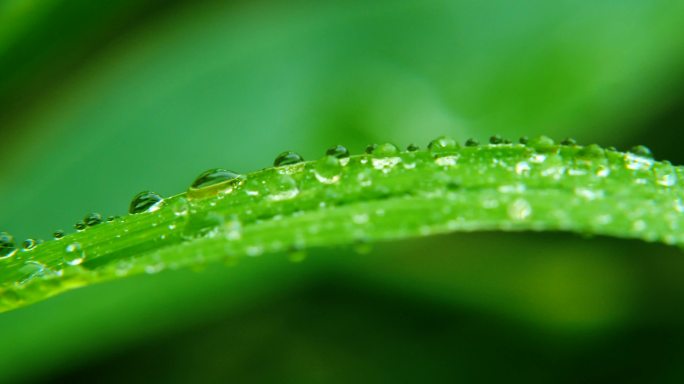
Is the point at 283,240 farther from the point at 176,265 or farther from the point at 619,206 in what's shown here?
the point at 619,206

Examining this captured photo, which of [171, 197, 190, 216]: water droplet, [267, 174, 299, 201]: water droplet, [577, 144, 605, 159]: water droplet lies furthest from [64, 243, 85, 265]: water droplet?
[577, 144, 605, 159]: water droplet

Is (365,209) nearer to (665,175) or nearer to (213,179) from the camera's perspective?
(213,179)

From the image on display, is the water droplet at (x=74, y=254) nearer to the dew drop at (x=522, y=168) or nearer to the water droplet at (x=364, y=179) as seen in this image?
the water droplet at (x=364, y=179)

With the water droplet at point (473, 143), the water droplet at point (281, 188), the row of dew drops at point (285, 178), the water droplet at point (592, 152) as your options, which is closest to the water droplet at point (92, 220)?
the row of dew drops at point (285, 178)

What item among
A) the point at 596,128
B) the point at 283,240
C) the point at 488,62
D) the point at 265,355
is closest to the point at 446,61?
the point at 488,62

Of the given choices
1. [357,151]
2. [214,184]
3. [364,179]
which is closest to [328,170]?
[364,179]

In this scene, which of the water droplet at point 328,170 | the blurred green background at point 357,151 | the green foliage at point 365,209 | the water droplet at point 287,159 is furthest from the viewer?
the blurred green background at point 357,151
